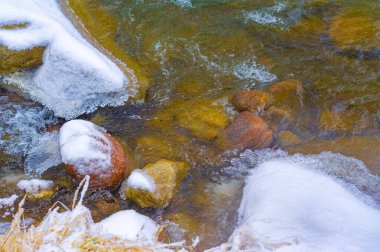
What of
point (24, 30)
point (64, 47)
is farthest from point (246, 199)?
point (24, 30)

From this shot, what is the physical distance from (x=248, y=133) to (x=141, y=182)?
4.02 feet

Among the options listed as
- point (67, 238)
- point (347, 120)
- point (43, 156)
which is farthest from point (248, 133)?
point (67, 238)

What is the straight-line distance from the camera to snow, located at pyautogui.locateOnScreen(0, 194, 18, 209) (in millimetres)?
3436

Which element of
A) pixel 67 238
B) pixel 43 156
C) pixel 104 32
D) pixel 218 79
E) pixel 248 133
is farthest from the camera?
pixel 104 32

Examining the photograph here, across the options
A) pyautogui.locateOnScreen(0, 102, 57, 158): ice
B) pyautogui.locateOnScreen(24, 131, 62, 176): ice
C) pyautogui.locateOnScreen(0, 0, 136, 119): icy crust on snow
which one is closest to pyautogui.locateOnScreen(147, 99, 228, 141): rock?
pyautogui.locateOnScreen(0, 0, 136, 119): icy crust on snow

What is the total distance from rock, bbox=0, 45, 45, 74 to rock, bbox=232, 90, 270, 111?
2.29 m

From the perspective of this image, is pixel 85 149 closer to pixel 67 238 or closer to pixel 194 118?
pixel 194 118

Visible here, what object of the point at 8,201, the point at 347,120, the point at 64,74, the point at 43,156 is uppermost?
the point at 64,74

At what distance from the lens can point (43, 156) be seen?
12.7 feet

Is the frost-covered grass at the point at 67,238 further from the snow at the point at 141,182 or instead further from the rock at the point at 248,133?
the rock at the point at 248,133

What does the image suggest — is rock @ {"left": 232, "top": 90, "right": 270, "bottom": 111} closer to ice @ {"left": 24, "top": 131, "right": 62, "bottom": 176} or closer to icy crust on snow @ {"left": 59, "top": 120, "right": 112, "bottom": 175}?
icy crust on snow @ {"left": 59, "top": 120, "right": 112, "bottom": 175}

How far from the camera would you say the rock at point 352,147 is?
3.84 metres

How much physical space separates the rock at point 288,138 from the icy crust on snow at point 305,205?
186mm

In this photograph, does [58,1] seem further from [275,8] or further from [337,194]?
[337,194]
